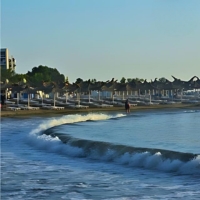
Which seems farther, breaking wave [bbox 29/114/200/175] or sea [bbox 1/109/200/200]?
breaking wave [bbox 29/114/200/175]

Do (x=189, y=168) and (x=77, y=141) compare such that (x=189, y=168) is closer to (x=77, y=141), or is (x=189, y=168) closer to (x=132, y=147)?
(x=132, y=147)

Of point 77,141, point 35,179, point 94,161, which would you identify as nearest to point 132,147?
point 94,161

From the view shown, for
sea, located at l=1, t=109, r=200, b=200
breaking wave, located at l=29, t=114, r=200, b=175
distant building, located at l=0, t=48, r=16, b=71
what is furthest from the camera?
distant building, located at l=0, t=48, r=16, b=71

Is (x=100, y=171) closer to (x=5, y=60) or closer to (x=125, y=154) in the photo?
(x=125, y=154)

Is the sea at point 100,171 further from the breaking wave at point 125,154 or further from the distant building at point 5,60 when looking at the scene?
the distant building at point 5,60

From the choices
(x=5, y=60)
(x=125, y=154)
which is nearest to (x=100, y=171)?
(x=125, y=154)

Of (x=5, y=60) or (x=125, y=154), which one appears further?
(x=5, y=60)

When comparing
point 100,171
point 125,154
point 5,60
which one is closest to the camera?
point 100,171

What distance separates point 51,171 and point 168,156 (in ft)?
11.5

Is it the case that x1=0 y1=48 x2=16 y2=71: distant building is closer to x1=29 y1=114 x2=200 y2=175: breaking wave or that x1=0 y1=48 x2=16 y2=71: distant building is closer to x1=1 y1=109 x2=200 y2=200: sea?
x1=29 y1=114 x2=200 y2=175: breaking wave

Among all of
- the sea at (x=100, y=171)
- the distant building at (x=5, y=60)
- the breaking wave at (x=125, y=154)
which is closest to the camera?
the sea at (x=100, y=171)

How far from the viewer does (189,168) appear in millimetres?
14297

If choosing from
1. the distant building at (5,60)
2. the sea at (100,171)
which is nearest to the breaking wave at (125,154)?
the sea at (100,171)

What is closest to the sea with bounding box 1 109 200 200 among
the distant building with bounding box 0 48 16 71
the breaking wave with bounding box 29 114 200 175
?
the breaking wave with bounding box 29 114 200 175
